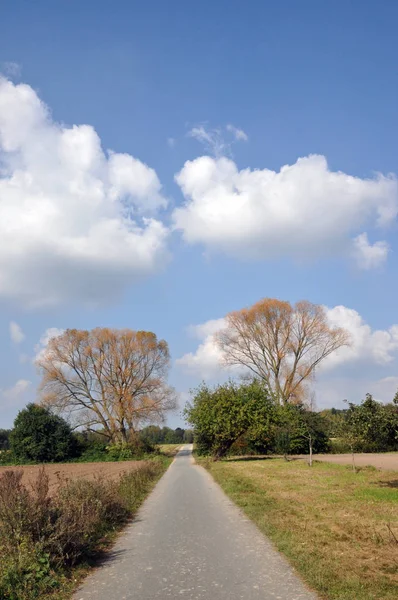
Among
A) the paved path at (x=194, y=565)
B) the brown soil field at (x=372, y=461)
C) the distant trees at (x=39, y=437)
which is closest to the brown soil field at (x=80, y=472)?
the paved path at (x=194, y=565)

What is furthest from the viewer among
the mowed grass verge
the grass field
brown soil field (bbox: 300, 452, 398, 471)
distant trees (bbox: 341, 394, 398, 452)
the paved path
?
brown soil field (bbox: 300, 452, 398, 471)

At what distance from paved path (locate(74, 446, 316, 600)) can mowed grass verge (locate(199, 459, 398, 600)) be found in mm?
375

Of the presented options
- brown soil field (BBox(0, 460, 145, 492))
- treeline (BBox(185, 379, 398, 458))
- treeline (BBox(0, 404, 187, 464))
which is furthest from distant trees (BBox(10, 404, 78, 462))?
treeline (BBox(185, 379, 398, 458))

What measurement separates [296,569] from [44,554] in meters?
3.80

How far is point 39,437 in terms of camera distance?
181ft

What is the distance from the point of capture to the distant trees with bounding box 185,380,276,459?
135 feet

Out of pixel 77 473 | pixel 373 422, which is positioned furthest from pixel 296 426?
pixel 373 422

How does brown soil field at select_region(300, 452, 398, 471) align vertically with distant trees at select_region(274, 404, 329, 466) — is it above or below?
below

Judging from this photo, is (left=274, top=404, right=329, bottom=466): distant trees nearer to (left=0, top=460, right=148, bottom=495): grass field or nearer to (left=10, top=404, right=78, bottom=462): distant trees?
(left=0, top=460, right=148, bottom=495): grass field

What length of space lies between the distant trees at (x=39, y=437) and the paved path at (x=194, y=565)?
155 ft

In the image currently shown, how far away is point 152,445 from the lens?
61688 millimetres

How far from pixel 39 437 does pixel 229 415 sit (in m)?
26.4

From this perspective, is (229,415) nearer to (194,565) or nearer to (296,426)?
(296,426)

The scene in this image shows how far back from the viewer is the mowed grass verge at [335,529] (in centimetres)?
621
